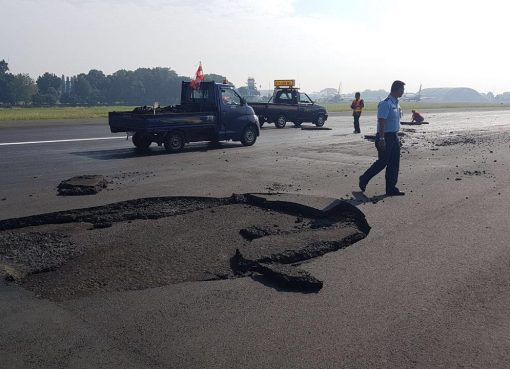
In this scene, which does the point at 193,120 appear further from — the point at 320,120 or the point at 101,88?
the point at 101,88

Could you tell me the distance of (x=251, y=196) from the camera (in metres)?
8.22

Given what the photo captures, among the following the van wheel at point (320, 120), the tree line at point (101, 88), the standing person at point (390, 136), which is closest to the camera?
the standing person at point (390, 136)

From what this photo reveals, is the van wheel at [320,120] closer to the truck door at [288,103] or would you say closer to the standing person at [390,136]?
the truck door at [288,103]

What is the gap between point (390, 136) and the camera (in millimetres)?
9023

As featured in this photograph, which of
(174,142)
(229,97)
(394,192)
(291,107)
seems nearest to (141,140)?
(174,142)

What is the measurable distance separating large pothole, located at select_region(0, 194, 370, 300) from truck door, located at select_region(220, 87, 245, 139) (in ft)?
28.7

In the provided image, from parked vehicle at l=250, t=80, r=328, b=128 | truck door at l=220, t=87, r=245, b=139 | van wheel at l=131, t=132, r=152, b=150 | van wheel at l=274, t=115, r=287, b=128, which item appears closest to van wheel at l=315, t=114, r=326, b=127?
parked vehicle at l=250, t=80, r=328, b=128

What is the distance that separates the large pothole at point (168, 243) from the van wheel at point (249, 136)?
947 cm

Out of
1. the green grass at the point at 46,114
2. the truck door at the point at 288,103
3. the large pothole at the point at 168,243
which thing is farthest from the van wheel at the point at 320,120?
the large pothole at the point at 168,243

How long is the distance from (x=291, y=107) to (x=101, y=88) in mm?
75116

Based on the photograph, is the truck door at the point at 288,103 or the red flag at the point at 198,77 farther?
the truck door at the point at 288,103

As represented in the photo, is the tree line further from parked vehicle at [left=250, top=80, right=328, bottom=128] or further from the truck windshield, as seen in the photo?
the truck windshield

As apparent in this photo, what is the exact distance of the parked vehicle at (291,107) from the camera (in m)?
26.8

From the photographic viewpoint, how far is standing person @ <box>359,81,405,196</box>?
8.80 metres
